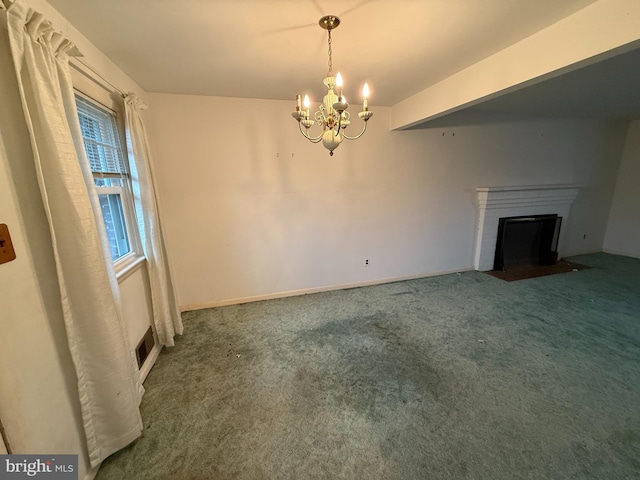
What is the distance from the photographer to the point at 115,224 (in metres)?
1.96

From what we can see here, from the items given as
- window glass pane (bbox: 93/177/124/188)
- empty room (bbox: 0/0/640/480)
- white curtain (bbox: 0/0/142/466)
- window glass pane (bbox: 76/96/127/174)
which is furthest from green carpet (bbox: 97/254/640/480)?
window glass pane (bbox: 76/96/127/174)

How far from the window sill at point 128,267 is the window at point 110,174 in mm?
70

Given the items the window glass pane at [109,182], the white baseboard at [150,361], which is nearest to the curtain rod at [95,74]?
the window glass pane at [109,182]

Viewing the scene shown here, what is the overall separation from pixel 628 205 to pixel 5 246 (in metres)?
7.63

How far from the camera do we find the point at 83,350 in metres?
1.19

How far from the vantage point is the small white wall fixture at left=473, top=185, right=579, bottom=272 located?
12.5 feet

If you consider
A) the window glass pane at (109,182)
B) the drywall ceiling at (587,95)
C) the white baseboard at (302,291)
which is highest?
the drywall ceiling at (587,95)

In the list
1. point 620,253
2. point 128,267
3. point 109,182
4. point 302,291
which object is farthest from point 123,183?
point 620,253

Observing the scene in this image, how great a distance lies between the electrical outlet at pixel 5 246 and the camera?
885mm

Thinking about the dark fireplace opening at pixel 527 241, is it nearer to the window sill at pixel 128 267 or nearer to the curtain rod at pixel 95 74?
the window sill at pixel 128 267

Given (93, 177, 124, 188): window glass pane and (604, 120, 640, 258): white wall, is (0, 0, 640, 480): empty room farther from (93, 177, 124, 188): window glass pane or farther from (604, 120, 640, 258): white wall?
(604, 120, 640, 258): white wall

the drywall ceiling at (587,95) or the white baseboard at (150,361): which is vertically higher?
the drywall ceiling at (587,95)

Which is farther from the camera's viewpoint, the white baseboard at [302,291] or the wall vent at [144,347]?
the white baseboard at [302,291]

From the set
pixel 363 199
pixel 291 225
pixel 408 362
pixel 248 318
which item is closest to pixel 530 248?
pixel 363 199
